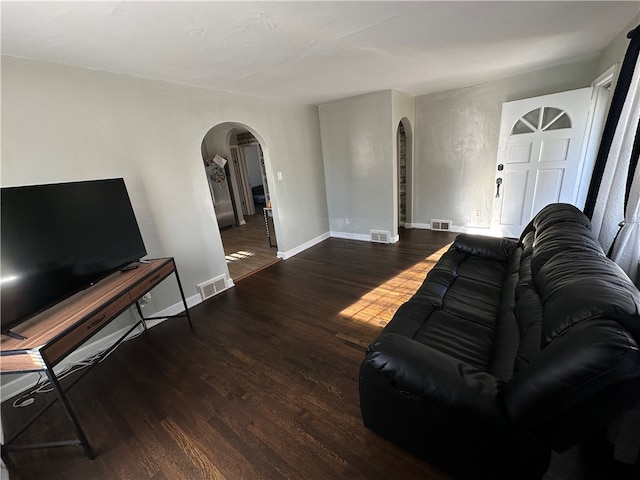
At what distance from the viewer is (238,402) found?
1.69m

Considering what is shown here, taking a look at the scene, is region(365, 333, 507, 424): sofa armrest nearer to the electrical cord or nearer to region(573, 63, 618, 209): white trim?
the electrical cord

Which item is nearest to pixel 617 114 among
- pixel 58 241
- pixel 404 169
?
pixel 404 169

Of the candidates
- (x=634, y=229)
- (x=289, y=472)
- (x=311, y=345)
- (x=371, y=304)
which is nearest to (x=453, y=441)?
(x=289, y=472)

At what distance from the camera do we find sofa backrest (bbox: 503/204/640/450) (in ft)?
2.42

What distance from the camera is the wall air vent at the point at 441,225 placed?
4.57 metres

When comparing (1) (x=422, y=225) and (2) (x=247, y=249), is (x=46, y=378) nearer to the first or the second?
(2) (x=247, y=249)

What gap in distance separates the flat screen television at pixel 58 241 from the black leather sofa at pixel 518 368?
1.95 m

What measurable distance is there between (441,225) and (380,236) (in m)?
1.20

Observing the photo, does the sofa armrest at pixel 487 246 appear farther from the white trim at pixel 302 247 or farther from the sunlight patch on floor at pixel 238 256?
the sunlight patch on floor at pixel 238 256

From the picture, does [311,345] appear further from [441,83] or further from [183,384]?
[441,83]

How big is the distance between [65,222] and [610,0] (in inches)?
153

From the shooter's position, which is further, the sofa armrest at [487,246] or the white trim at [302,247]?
the white trim at [302,247]

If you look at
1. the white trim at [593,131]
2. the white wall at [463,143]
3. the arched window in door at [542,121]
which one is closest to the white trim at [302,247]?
the white wall at [463,143]

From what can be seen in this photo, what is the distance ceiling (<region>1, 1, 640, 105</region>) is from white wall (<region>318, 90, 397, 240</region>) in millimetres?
966
